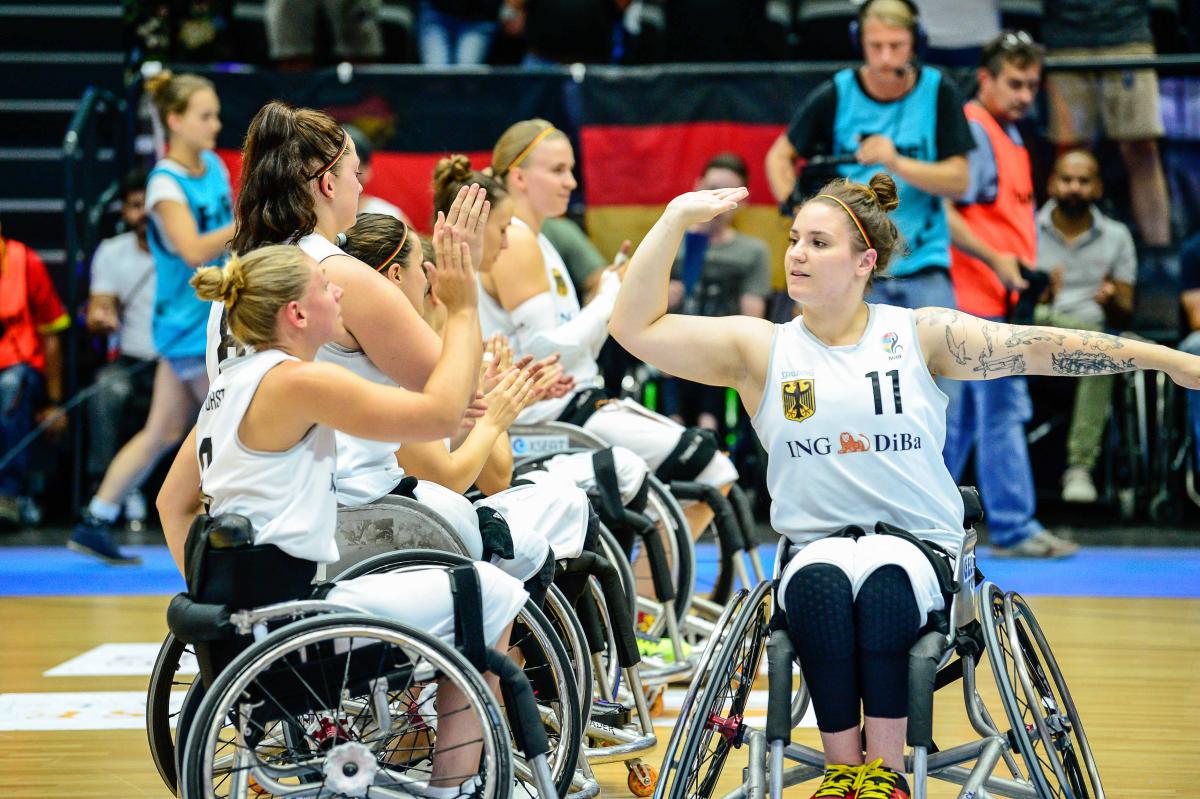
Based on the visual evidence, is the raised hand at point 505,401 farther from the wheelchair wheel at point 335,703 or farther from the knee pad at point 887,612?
the knee pad at point 887,612

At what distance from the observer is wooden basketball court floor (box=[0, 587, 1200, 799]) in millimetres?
3455

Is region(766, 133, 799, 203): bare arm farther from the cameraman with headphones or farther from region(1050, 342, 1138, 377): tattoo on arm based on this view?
region(1050, 342, 1138, 377): tattoo on arm

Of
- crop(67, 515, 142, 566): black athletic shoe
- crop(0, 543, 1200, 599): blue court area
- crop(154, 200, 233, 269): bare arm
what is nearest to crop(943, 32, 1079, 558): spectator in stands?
crop(0, 543, 1200, 599): blue court area

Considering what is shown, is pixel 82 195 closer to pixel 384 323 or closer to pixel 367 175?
pixel 367 175

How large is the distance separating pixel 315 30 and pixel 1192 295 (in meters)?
4.21

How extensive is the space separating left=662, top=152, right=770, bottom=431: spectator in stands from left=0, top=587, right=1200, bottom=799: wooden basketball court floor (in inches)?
72.4

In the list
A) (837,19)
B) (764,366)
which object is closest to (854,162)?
(837,19)

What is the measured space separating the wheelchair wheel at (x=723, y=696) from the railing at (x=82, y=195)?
4910 millimetres

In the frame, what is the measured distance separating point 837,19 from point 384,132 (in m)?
2.23

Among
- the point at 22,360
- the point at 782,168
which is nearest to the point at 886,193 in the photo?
the point at 782,168

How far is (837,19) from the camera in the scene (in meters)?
7.55

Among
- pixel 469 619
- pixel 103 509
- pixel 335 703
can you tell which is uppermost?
pixel 469 619

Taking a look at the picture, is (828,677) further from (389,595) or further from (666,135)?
(666,135)

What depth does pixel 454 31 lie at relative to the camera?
787 cm
